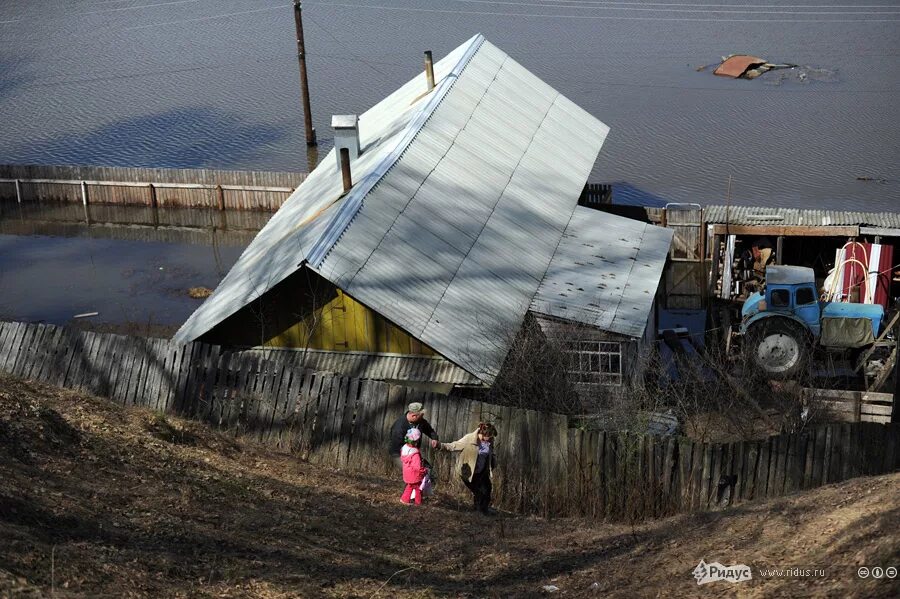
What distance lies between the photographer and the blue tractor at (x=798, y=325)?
22516mm

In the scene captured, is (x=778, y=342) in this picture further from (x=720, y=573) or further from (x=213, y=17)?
(x=213, y=17)

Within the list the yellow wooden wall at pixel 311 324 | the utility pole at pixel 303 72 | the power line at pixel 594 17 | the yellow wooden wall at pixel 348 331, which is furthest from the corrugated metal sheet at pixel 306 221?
the power line at pixel 594 17

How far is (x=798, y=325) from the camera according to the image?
22594mm

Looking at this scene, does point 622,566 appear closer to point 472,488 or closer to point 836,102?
point 472,488

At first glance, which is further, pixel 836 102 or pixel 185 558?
pixel 836 102

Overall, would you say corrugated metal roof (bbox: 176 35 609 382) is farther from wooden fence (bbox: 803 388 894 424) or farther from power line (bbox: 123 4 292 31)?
power line (bbox: 123 4 292 31)

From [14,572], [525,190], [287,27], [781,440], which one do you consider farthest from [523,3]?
[14,572]

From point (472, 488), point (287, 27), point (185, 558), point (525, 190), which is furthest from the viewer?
point (287, 27)

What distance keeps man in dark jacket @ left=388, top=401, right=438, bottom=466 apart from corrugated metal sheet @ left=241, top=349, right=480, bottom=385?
3066mm

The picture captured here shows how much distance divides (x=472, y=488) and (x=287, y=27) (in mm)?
56170

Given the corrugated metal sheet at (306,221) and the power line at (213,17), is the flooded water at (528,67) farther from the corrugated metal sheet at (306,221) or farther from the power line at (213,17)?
the corrugated metal sheet at (306,221)

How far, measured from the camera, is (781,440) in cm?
1388

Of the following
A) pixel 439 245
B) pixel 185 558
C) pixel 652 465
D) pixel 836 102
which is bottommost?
pixel 185 558

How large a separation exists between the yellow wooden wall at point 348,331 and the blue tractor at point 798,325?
808 centimetres
